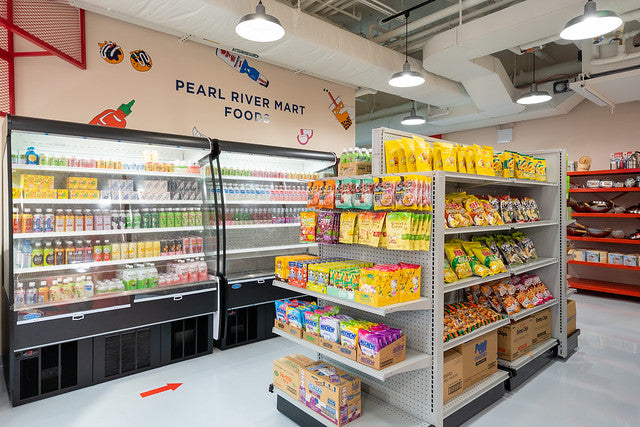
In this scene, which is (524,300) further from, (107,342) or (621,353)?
(107,342)

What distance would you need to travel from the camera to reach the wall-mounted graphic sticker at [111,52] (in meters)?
4.29

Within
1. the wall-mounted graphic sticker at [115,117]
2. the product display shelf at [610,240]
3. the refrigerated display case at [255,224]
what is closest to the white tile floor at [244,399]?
the refrigerated display case at [255,224]

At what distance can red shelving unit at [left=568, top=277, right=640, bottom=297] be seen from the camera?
262 inches

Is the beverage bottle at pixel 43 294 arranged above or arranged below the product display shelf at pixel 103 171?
below

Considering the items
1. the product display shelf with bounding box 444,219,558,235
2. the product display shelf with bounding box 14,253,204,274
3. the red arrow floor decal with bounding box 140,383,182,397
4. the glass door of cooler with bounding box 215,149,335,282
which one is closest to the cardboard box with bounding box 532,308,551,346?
the product display shelf with bounding box 444,219,558,235

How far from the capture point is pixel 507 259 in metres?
3.60

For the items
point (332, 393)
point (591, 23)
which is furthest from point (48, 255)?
point (591, 23)

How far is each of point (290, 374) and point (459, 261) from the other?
1541mm

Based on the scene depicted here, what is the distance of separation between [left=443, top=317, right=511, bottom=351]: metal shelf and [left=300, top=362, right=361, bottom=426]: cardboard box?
69cm

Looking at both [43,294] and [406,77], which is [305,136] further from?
[43,294]

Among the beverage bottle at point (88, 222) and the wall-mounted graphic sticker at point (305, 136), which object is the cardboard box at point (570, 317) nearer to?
the wall-mounted graphic sticker at point (305, 136)

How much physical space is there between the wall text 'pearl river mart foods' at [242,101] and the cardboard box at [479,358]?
415 centimetres

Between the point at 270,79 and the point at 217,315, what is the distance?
355 centimetres

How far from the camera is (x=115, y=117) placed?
4359mm
